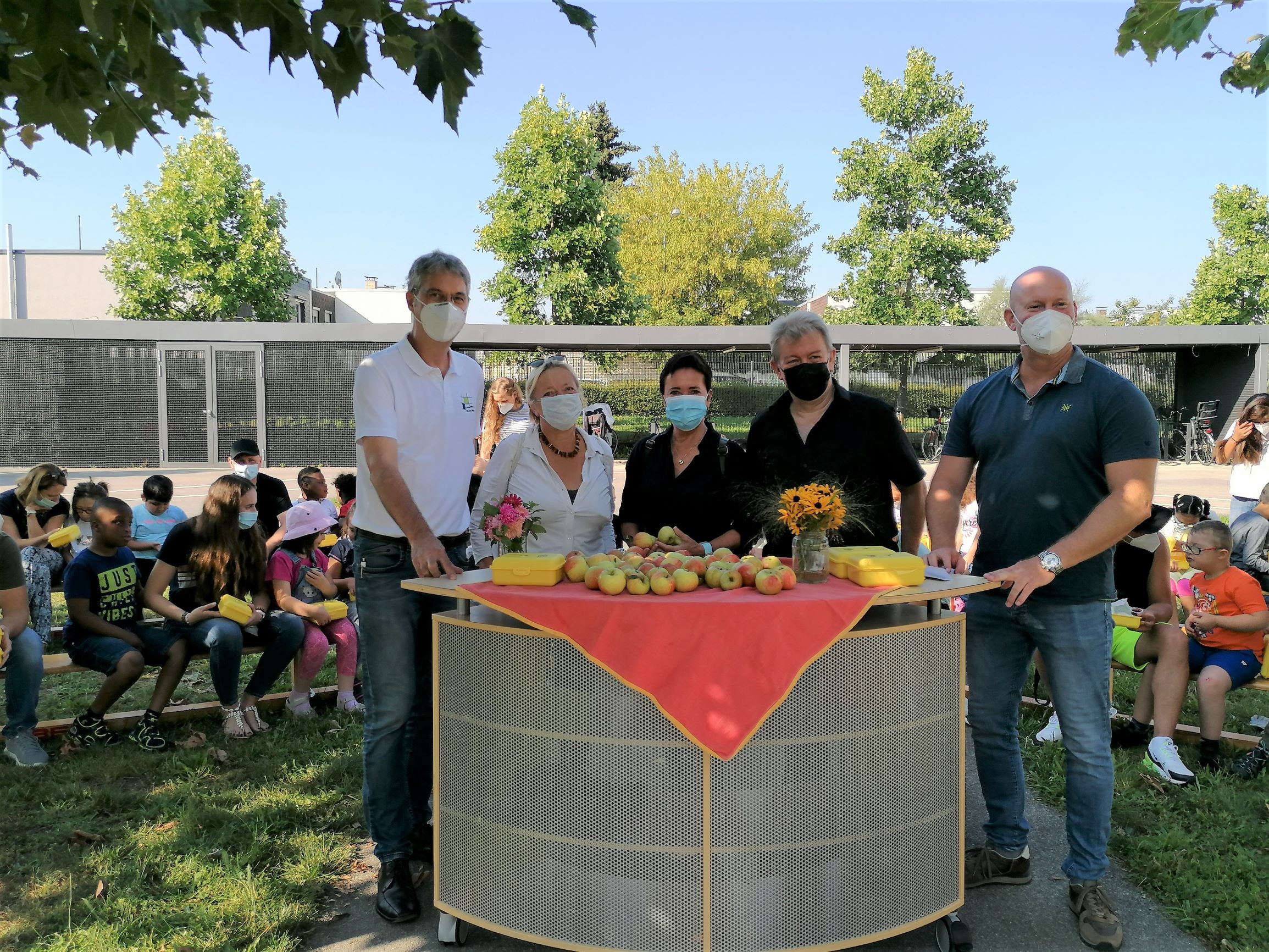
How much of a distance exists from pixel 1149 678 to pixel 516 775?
384 cm

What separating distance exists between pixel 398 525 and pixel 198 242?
102ft

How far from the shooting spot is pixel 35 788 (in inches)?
179

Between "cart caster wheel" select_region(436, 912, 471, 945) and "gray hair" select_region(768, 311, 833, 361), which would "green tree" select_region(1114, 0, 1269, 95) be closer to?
"gray hair" select_region(768, 311, 833, 361)

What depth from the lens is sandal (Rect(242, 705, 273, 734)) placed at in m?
5.46

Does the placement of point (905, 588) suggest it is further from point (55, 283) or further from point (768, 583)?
point (55, 283)

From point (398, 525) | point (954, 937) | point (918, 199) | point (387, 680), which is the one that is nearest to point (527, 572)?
point (398, 525)

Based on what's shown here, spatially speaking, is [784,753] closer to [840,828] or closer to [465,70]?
[840,828]

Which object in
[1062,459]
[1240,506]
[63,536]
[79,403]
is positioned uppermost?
[79,403]

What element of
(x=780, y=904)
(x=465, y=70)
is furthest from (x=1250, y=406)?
(x=465, y=70)

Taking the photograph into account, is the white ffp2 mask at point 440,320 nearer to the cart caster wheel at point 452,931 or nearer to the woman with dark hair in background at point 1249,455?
the cart caster wheel at point 452,931

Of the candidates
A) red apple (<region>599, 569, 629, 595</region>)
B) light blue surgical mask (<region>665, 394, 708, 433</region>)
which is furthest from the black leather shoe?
light blue surgical mask (<region>665, 394, 708, 433</region>)

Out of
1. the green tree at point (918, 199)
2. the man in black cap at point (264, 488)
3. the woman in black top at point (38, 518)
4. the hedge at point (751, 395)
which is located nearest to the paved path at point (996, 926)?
the man in black cap at point (264, 488)

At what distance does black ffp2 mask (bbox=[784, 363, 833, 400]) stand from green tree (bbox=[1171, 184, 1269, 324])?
112 feet

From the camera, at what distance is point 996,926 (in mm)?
3340
